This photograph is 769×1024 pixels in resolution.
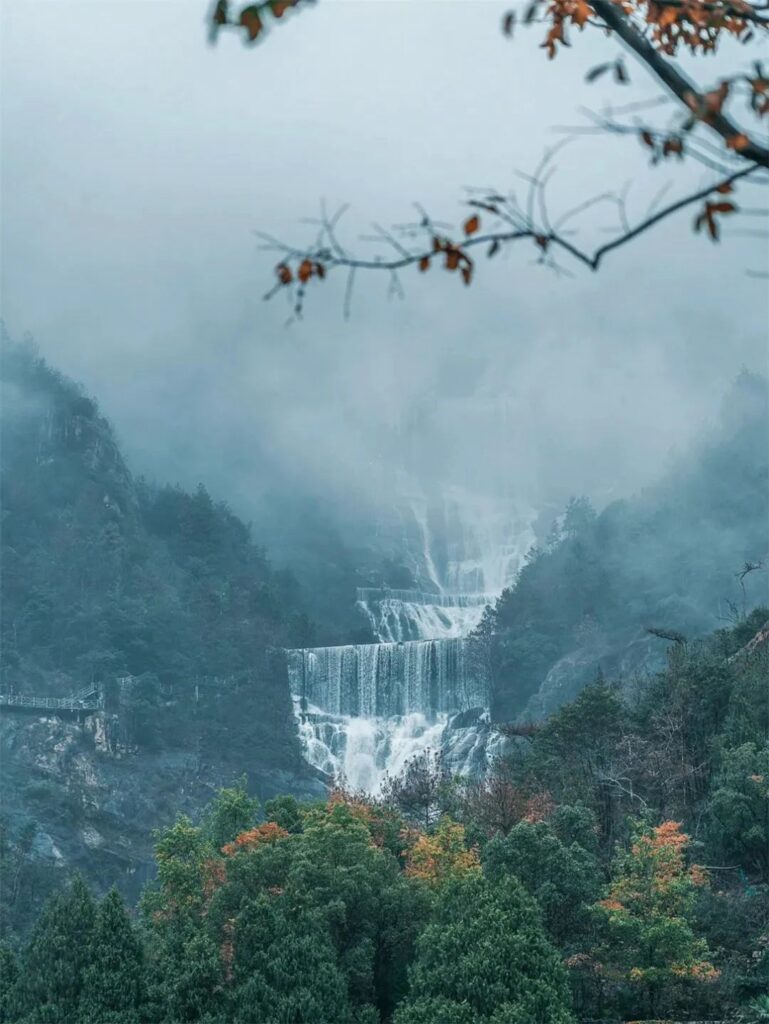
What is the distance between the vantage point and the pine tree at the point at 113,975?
15047 millimetres

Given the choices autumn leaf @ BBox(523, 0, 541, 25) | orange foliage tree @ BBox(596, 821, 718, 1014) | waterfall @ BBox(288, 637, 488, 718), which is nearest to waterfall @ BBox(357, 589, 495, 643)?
waterfall @ BBox(288, 637, 488, 718)

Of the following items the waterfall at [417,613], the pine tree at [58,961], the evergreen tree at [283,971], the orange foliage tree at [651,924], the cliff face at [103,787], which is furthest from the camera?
the waterfall at [417,613]

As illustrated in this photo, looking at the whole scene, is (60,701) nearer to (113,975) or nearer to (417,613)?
(417,613)

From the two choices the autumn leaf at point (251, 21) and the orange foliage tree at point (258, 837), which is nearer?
the autumn leaf at point (251, 21)

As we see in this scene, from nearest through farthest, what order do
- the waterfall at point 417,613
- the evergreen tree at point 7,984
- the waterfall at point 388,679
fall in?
the evergreen tree at point 7,984
the waterfall at point 388,679
the waterfall at point 417,613

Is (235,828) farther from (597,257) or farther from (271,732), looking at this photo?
(271,732)

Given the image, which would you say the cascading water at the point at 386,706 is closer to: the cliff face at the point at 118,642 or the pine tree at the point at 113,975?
the cliff face at the point at 118,642

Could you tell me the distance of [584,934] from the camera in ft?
58.1

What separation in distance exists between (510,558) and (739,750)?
197ft

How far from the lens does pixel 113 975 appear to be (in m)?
15.3

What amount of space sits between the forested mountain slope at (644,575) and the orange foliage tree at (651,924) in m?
38.4

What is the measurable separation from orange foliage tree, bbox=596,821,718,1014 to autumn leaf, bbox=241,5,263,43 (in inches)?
600

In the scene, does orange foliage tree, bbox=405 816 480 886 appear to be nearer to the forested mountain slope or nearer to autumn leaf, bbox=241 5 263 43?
autumn leaf, bbox=241 5 263 43

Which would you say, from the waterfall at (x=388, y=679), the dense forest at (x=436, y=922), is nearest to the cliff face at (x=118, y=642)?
the waterfall at (x=388, y=679)
